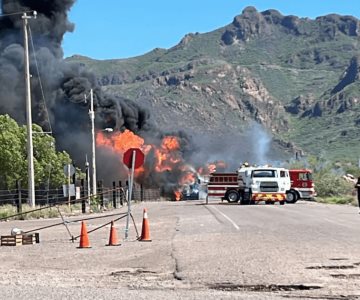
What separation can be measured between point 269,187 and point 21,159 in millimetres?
20168

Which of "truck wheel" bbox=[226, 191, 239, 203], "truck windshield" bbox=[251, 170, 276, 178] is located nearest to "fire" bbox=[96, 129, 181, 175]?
"truck wheel" bbox=[226, 191, 239, 203]

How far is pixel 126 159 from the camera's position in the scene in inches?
862

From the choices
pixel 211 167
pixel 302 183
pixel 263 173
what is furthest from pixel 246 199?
pixel 211 167

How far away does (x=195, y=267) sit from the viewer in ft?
45.9

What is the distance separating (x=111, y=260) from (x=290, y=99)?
175m

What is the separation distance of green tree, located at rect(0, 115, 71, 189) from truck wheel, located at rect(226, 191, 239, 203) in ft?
43.3

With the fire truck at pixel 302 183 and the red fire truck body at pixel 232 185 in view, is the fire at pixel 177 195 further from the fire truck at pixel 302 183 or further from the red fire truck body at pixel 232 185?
the fire truck at pixel 302 183

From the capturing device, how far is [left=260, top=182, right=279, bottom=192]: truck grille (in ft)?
164

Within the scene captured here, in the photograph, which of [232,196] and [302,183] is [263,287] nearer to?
[232,196]

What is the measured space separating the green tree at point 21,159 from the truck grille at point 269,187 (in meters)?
15.9

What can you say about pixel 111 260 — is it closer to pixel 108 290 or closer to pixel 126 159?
pixel 108 290

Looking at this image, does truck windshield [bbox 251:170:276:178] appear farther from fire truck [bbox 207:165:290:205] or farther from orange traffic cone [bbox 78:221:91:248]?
orange traffic cone [bbox 78:221:91:248]

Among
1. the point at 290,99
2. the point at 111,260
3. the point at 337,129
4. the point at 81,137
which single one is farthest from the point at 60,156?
the point at 290,99

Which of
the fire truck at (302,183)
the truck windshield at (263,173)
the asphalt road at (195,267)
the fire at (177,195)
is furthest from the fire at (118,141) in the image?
the asphalt road at (195,267)
